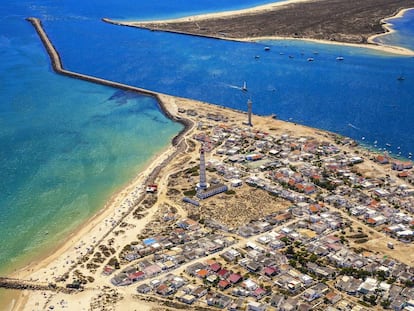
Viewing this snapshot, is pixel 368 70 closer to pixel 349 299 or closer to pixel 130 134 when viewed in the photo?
pixel 130 134

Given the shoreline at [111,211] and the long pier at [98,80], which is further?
the long pier at [98,80]

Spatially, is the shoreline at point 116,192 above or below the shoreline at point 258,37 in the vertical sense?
below

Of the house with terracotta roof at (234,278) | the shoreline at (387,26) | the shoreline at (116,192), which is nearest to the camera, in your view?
the house with terracotta roof at (234,278)

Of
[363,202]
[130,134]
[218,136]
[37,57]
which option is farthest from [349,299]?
[37,57]

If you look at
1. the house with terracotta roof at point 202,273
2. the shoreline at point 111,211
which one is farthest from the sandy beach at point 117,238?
the house with terracotta roof at point 202,273

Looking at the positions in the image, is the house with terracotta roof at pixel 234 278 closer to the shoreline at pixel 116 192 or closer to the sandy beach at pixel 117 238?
the sandy beach at pixel 117 238

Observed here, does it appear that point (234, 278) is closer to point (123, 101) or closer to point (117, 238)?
point (117, 238)

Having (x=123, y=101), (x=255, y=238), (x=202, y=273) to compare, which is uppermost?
(x=123, y=101)

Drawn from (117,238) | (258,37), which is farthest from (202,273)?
(258,37)
